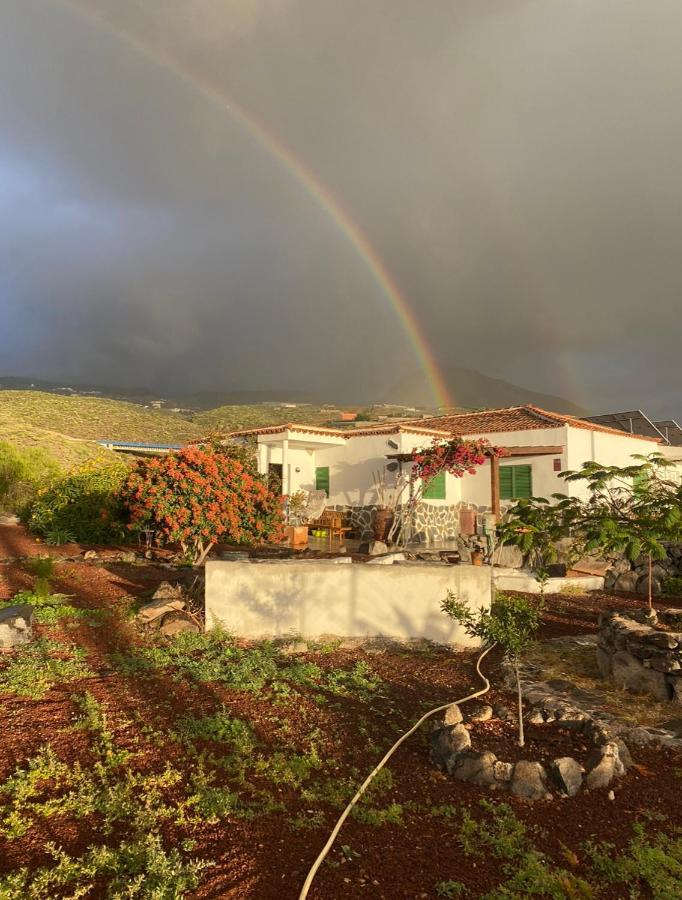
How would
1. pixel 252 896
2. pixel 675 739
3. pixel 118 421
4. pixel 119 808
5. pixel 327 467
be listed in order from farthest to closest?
pixel 118 421
pixel 327 467
pixel 675 739
pixel 119 808
pixel 252 896

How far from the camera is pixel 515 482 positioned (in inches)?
703

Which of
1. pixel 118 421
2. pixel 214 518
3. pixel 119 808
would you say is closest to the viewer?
pixel 119 808

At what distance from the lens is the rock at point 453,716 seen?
14.1 ft

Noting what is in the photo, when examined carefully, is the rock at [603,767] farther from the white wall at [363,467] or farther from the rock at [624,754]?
the white wall at [363,467]

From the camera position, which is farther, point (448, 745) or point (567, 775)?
point (448, 745)

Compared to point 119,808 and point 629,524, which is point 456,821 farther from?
point 629,524

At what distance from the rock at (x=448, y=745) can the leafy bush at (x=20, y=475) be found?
43.8 ft

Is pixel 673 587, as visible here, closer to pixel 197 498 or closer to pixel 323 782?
pixel 197 498

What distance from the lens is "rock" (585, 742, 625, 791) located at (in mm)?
3535

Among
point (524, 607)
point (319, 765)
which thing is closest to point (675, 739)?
point (524, 607)

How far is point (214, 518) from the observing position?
902 centimetres

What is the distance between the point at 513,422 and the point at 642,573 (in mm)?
8427

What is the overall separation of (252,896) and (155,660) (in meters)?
3.30

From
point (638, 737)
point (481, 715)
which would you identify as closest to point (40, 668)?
point (481, 715)
